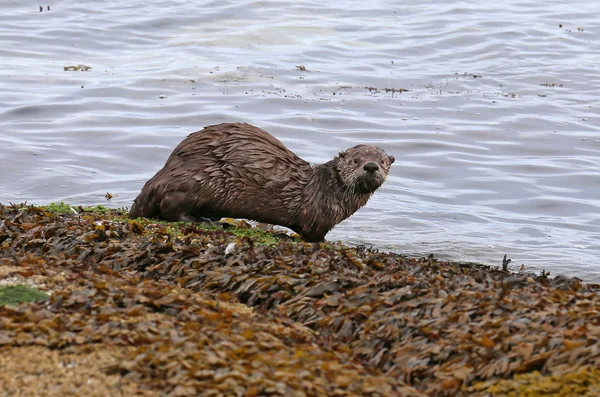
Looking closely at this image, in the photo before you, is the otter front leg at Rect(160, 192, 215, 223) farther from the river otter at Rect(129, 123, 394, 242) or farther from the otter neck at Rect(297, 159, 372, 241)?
the otter neck at Rect(297, 159, 372, 241)

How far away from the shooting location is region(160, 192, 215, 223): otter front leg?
8367 mm

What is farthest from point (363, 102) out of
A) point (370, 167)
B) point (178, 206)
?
point (178, 206)

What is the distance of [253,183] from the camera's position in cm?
851

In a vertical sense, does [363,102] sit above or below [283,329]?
above

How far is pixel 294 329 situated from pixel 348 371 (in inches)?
27.8

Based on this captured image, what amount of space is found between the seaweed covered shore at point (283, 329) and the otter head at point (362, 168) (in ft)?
7.72

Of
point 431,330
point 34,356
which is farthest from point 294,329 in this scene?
point 34,356

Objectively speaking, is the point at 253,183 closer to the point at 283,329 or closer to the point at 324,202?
the point at 324,202

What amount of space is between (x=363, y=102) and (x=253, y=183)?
8772 millimetres

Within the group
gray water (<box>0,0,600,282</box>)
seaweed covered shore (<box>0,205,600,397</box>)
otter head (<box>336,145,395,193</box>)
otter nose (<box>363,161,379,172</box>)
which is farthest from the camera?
gray water (<box>0,0,600,282</box>)

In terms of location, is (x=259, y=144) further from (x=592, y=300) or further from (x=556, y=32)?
(x=556, y=32)

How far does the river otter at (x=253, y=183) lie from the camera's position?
27.6ft

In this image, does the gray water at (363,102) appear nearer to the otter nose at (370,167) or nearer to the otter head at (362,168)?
the otter head at (362,168)

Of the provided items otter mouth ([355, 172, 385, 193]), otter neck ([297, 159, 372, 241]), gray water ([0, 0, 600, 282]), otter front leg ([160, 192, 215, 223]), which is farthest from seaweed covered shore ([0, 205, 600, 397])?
gray water ([0, 0, 600, 282])
